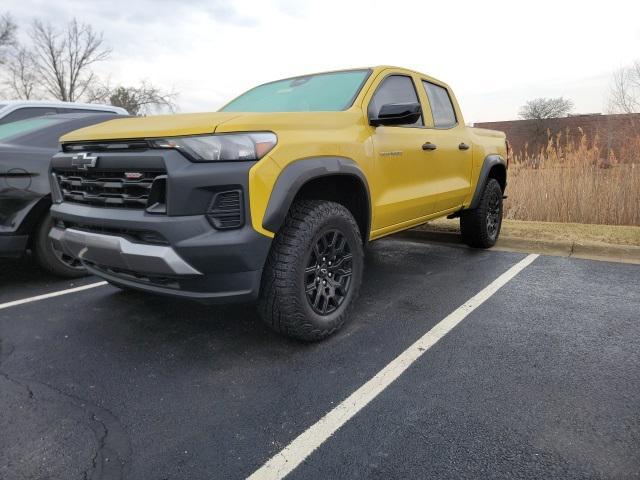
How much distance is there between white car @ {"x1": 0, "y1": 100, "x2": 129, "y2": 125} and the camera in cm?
534

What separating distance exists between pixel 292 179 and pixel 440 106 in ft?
8.65

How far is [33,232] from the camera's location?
3.96 metres

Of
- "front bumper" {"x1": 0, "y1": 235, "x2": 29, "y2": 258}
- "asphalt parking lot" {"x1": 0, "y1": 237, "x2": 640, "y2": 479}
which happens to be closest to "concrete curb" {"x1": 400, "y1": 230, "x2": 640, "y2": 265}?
"asphalt parking lot" {"x1": 0, "y1": 237, "x2": 640, "y2": 479}

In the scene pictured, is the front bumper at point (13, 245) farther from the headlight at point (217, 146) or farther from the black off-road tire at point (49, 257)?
the headlight at point (217, 146)

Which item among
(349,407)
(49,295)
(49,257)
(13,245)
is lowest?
(349,407)

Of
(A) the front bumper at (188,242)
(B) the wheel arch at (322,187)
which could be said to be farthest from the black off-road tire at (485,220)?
(A) the front bumper at (188,242)

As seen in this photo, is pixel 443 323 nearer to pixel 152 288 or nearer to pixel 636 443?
pixel 636 443

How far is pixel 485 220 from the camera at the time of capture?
5.07 meters

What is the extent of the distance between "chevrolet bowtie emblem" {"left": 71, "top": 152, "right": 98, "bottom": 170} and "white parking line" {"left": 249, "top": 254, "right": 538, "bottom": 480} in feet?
6.15

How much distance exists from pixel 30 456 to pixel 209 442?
27.8 inches

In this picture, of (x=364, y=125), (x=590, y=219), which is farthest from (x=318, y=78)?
(x=590, y=219)

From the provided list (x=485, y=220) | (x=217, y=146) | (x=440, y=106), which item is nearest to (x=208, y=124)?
(x=217, y=146)

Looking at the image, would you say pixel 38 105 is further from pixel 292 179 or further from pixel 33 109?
pixel 292 179

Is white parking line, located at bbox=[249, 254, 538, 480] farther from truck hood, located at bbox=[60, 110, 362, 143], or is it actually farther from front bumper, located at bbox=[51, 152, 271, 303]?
truck hood, located at bbox=[60, 110, 362, 143]
